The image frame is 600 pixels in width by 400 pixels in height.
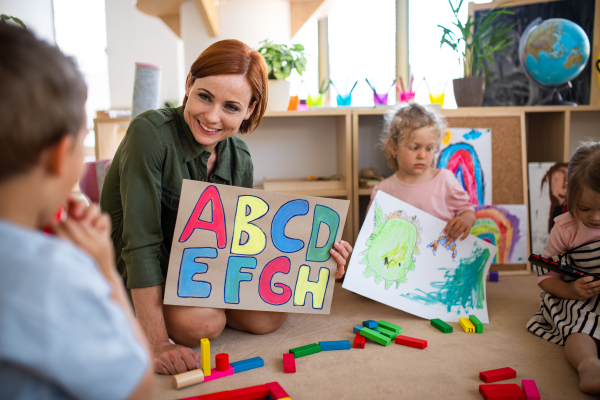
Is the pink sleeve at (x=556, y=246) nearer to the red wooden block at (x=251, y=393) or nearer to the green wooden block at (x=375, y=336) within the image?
the green wooden block at (x=375, y=336)

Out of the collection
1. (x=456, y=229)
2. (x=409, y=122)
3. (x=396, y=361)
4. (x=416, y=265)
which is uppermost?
(x=409, y=122)

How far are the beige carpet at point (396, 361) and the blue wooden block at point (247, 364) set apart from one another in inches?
0.6

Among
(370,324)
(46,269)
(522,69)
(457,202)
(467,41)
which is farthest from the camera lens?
(522,69)

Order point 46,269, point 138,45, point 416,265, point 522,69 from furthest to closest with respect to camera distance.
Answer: point 138,45, point 522,69, point 416,265, point 46,269

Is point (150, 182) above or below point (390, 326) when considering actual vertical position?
above

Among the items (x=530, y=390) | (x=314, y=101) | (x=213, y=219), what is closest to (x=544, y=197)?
(x=314, y=101)

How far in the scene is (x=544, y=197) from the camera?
2.02m

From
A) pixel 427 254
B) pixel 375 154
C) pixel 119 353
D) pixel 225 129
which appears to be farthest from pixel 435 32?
pixel 119 353

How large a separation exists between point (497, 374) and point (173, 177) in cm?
94

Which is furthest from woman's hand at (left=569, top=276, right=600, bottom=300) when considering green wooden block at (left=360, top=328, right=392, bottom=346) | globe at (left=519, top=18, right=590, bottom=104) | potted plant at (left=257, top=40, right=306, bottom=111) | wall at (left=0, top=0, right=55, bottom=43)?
wall at (left=0, top=0, right=55, bottom=43)

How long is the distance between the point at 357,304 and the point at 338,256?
1.37 ft

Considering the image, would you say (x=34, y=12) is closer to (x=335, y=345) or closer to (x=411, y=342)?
(x=335, y=345)

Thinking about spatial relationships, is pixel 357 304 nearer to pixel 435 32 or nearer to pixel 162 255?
pixel 162 255

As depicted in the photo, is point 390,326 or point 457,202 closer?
point 390,326
